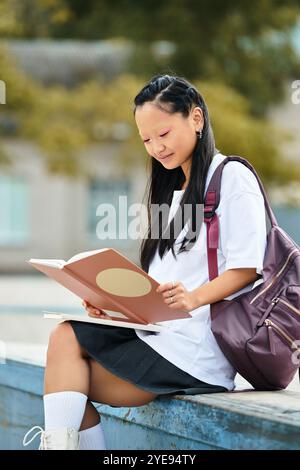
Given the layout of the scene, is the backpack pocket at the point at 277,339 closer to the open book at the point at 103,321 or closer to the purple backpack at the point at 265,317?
the purple backpack at the point at 265,317

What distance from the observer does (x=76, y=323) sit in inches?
104

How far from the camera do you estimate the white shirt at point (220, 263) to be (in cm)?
261

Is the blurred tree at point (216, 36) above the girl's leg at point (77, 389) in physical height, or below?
above

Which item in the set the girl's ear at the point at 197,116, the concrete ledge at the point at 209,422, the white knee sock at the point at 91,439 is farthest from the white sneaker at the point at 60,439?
the girl's ear at the point at 197,116

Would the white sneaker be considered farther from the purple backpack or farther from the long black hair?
the long black hair

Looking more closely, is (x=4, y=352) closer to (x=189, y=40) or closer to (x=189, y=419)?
(x=189, y=419)

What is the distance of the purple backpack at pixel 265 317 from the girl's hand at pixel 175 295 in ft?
0.49

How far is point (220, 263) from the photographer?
2693mm

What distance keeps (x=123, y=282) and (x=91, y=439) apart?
1.47 ft

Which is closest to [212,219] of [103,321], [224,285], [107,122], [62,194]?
[224,285]

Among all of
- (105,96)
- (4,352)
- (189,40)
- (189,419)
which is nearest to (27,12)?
(105,96)

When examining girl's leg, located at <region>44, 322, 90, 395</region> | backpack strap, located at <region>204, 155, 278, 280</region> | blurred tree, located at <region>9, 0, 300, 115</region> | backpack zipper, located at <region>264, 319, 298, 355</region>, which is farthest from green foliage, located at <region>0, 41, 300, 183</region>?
backpack zipper, located at <region>264, 319, 298, 355</region>

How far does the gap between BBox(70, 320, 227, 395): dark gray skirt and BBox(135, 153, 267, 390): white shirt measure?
2cm

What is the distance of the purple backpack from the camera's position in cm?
256
